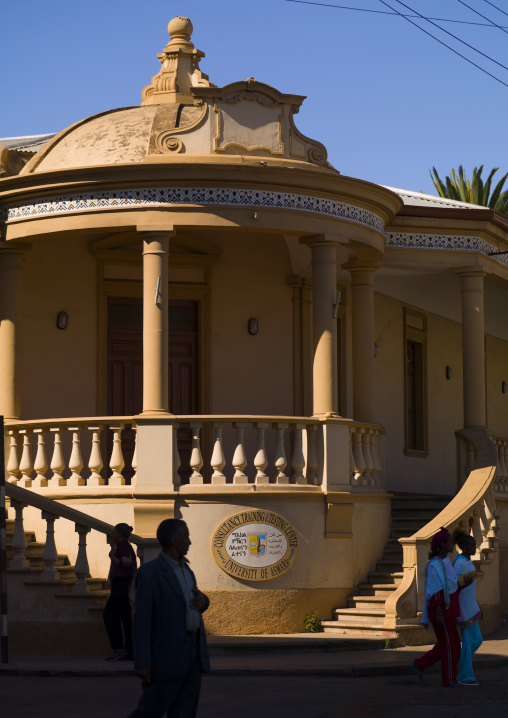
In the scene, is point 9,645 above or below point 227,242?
below

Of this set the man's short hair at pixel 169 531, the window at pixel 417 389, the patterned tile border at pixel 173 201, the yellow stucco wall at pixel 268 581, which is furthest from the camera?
the window at pixel 417 389

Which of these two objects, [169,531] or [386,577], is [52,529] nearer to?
[386,577]

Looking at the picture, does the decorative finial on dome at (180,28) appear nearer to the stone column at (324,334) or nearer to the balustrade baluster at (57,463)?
the stone column at (324,334)

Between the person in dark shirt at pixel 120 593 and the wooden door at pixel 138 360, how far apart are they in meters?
4.25

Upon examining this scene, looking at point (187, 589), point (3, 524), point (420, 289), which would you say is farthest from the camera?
point (420, 289)

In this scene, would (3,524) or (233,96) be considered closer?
(3,524)

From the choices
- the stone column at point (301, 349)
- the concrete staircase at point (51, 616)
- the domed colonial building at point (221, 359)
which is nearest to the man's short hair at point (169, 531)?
the domed colonial building at point (221, 359)

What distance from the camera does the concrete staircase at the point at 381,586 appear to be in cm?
1386

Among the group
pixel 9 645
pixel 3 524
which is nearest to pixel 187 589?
pixel 3 524

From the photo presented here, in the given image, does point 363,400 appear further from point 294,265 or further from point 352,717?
point 352,717

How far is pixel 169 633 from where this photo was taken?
6887mm

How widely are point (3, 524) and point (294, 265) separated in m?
7.15

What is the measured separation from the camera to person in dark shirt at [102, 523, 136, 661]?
12320 mm

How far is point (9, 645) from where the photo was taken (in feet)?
42.0
